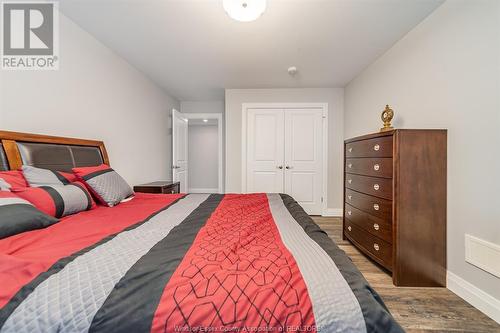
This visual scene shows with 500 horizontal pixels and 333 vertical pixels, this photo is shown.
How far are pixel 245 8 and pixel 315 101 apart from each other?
2.59m

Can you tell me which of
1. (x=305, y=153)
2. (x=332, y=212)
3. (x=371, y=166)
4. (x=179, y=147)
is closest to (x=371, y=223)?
(x=371, y=166)

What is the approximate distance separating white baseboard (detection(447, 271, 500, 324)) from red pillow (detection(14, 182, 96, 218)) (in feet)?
9.11

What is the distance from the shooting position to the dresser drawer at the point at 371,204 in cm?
189

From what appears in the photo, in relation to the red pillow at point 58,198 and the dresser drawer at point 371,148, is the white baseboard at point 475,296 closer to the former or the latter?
the dresser drawer at point 371,148

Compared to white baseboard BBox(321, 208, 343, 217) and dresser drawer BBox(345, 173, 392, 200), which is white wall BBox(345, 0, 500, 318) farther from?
white baseboard BBox(321, 208, 343, 217)

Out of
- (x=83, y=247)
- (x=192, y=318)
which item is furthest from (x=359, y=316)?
(x=83, y=247)

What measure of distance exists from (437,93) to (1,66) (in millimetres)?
3412

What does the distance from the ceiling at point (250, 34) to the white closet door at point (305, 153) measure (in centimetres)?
76

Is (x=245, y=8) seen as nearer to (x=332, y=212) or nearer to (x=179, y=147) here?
(x=179, y=147)

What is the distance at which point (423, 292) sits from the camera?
5.58ft

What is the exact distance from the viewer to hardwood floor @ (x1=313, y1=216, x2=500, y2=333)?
1.34 meters

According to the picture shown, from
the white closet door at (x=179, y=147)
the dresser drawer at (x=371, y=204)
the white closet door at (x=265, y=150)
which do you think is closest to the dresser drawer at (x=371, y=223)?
the dresser drawer at (x=371, y=204)

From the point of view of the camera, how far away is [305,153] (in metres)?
3.97

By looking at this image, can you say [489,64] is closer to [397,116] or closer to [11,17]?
[397,116]
